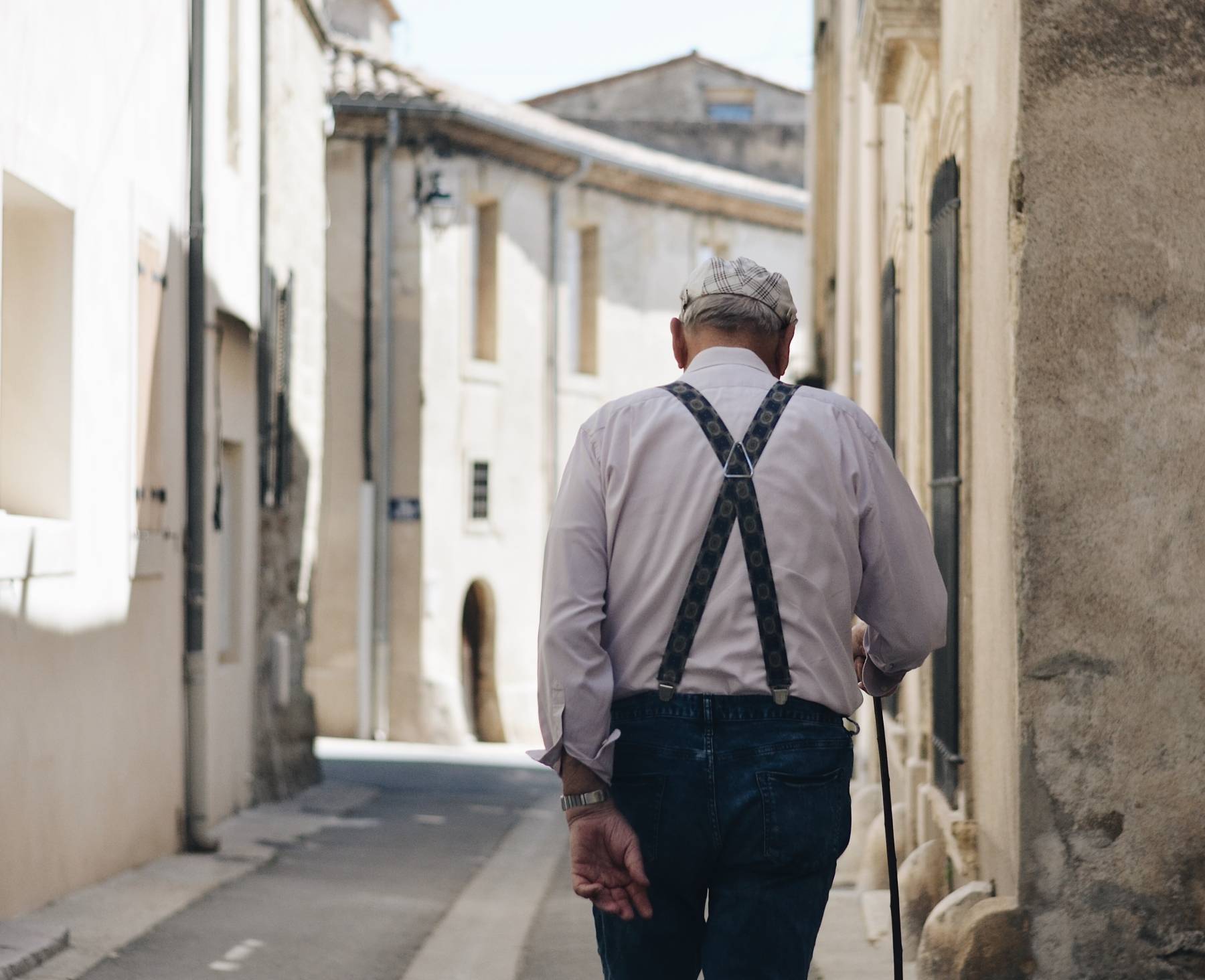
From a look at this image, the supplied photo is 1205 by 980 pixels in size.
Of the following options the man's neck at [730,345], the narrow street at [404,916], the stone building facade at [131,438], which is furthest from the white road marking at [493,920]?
the man's neck at [730,345]

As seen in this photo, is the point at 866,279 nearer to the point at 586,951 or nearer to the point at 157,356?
the point at 157,356

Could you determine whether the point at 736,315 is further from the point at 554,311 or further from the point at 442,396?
the point at 554,311

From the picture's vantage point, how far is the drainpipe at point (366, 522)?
70.1 ft

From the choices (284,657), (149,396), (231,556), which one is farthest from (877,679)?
(284,657)

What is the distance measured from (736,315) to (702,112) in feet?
96.4

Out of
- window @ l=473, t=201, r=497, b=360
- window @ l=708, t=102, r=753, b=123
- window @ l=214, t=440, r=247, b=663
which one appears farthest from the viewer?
window @ l=708, t=102, r=753, b=123

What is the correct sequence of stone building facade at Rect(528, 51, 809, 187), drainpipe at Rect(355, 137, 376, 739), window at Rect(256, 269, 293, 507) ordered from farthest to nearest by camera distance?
1. stone building facade at Rect(528, 51, 809, 187)
2. drainpipe at Rect(355, 137, 376, 739)
3. window at Rect(256, 269, 293, 507)

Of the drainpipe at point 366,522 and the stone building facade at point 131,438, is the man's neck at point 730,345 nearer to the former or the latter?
the stone building facade at point 131,438

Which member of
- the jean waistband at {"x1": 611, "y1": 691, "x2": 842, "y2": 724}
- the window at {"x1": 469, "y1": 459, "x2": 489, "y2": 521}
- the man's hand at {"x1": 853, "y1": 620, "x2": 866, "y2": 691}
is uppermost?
the window at {"x1": 469, "y1": 459, "x2": 489, "y2": 521}

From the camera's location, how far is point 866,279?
33.7 ft

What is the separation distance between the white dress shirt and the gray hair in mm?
46

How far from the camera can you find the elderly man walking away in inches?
106

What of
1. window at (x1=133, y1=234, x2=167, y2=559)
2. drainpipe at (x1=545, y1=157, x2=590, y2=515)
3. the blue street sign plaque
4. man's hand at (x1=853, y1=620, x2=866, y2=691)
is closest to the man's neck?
man's hand at (x1=853, y1=620, x2=866, y2=691)

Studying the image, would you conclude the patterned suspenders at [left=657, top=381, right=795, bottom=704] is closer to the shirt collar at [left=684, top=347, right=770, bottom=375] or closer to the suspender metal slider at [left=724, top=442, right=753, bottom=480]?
the suspender metal slider at [left=724, top=442, right=753, bottom=480]
